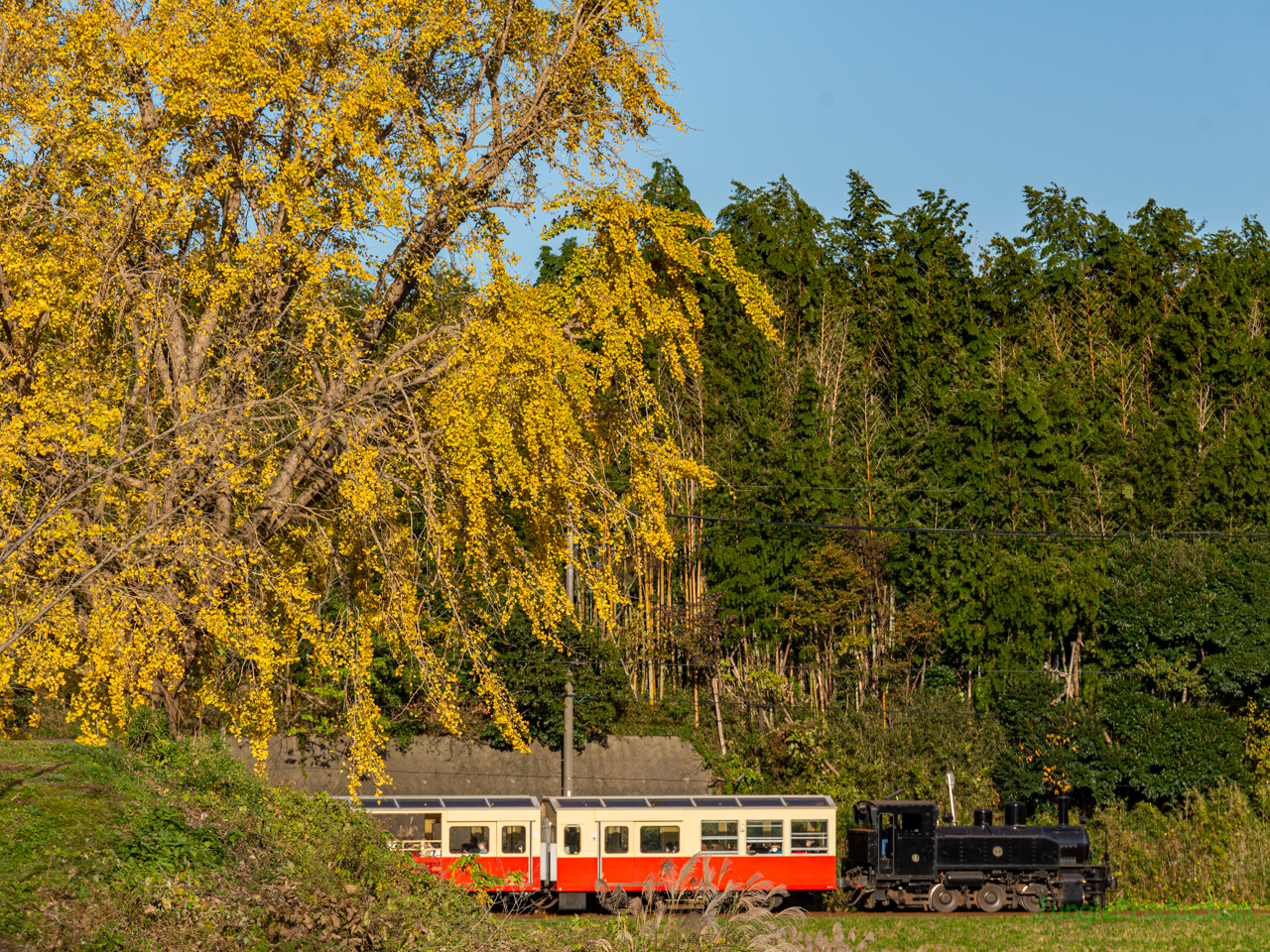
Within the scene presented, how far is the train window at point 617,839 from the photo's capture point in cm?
2014

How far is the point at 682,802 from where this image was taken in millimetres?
20812

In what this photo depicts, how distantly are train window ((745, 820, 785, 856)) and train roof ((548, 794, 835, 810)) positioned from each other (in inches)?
12.5

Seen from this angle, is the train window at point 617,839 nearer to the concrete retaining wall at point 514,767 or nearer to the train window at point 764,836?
the train window at point 764,836

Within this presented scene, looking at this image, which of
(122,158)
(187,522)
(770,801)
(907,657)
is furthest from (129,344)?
(907,657)

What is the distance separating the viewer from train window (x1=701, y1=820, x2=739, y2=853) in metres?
20.4

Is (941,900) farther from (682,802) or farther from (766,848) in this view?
(682,802)

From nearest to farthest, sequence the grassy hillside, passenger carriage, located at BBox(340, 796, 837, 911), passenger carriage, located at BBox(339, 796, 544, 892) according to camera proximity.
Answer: the grassy hillside < passenger carriage, located at BBox(339, 796, 544, 892) < passenger carriage, located at BBox(340, 796, 837, 911)

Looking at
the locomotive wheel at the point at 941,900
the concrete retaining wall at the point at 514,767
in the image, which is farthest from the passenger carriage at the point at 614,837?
the concrete retaining wall at the point at 514,767

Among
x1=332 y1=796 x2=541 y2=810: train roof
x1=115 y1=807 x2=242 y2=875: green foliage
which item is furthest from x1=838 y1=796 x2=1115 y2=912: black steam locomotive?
x1=115 y1=807 x2=242 y2=875: green foliage

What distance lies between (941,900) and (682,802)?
4.80m

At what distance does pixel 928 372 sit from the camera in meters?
34.2

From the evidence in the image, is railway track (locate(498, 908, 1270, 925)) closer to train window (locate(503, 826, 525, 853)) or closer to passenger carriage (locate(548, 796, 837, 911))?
passenger carriage (locate(548, 796, 837, 911))

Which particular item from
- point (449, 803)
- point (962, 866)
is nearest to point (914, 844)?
point (962, 866)

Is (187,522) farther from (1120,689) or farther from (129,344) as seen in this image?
(1120,689)
